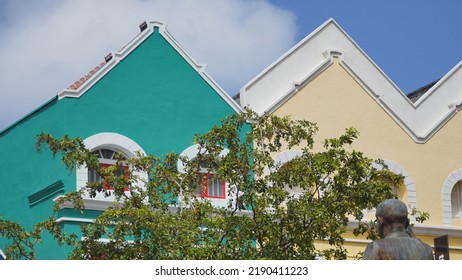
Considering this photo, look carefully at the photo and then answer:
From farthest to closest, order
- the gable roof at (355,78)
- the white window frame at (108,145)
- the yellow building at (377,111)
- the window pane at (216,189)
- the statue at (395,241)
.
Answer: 1. the yellow building at (377,111)
2. the gable roof at (355,78)
3. the window pane at (216,189)
4. the white window frame at (108,145)
5. the statue at (395,241)

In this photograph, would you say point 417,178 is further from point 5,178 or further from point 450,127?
point 5,178

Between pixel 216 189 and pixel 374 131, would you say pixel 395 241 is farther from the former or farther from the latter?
pixel 374 131

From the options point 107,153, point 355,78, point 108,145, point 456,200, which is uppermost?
point 355,78

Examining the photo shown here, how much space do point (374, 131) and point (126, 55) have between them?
8146 mm

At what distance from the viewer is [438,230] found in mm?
35594

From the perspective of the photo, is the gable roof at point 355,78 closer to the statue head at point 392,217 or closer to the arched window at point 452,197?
the arched window at point 452,197

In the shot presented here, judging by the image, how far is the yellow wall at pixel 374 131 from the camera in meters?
34.8

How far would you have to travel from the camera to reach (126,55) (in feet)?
105

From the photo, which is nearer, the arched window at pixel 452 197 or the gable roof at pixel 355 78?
the gable roof at pixel 355 78

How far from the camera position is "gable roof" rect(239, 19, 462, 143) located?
3456cm

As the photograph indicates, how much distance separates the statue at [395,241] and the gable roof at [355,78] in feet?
66.3

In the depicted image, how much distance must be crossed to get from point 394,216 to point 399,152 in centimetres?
2254

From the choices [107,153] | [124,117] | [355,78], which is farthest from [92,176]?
[355,78]

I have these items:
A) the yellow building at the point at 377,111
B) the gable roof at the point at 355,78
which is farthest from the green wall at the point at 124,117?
the yellow building at the point at 377,111
